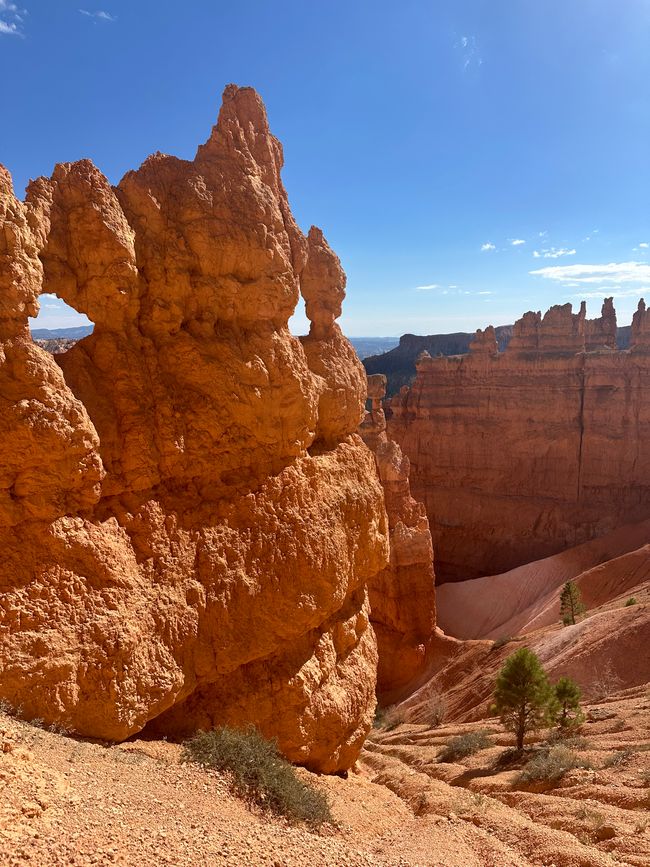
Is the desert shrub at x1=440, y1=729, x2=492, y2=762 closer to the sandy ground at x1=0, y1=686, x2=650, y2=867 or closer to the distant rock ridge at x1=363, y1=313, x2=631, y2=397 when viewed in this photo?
the sandy ground at x1=0, y1=686, x2=650, y2=867

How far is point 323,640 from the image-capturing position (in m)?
10.6

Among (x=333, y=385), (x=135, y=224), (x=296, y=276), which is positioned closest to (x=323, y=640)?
(x=333, y=385)

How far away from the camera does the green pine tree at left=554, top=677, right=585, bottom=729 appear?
13.5m

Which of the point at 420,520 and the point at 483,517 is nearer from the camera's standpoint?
the point at 420,520

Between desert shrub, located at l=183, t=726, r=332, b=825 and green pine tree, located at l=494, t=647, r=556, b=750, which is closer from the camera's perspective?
desert shrub, located at l=183, t=726, r=332, b=825

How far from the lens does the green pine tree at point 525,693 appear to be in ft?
44.0

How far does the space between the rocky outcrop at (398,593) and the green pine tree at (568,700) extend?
12.7 metres

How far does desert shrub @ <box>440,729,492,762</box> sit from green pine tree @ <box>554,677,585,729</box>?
78.2 inches

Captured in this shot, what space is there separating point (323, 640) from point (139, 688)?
4115 mm

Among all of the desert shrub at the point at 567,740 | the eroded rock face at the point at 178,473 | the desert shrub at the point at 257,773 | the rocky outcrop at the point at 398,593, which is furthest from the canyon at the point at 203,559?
the rocky outcrop at the point at 398,593

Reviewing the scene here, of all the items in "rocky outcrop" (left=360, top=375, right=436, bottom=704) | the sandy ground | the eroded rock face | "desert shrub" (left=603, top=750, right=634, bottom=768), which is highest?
the eroded rock face

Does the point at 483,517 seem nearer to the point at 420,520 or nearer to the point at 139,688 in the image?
the point at 420,520

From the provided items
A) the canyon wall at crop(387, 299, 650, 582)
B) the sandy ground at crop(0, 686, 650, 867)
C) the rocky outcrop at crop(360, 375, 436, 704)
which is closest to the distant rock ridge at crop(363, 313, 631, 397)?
the canyon wall at crop(387, 299, 650, 582)

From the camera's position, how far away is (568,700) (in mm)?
13578
